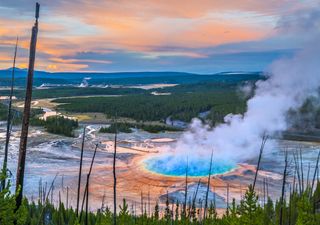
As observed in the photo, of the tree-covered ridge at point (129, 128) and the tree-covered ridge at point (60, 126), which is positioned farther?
the tree-covered ridge at point (129, 128)

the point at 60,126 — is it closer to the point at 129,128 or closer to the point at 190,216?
the point at 129,128

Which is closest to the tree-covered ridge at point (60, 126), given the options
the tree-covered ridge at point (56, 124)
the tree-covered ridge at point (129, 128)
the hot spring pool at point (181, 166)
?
the tree-covered ridge at point (56, 124)

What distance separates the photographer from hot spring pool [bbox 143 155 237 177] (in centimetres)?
2847

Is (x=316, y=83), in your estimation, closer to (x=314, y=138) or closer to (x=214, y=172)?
(x=314, y=138)

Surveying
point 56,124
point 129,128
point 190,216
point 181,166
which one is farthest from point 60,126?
point 190,216

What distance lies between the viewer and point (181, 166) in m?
30.4

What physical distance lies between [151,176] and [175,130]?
24882mm

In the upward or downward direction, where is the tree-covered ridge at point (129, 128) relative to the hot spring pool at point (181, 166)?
upward

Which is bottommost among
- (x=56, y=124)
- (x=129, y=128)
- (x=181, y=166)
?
(x=181, y=166)

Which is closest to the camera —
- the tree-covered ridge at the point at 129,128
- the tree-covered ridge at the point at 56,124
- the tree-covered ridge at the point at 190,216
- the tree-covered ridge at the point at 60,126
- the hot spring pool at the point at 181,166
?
the tree-covered ridge at the point at 190,216

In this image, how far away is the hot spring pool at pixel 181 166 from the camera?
28.5 m

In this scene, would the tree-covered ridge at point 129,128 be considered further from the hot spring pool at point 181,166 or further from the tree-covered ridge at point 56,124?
the hot spring pool at point 181,166

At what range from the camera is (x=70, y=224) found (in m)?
16.7

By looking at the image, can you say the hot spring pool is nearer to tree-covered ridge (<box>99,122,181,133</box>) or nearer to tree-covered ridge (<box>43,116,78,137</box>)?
tree-covered ridge (<box>43,116,78,137</box>)
